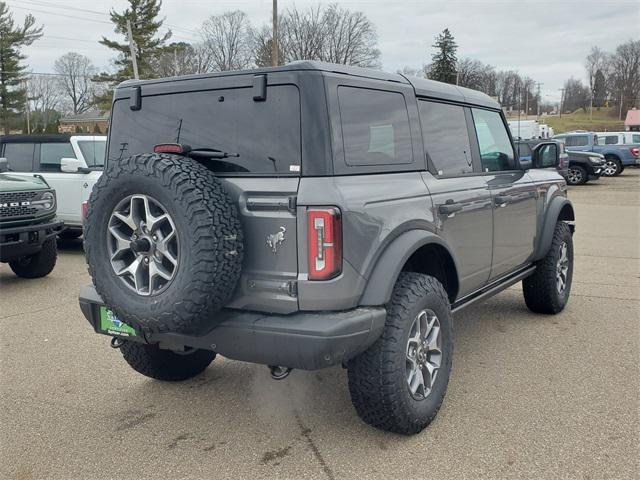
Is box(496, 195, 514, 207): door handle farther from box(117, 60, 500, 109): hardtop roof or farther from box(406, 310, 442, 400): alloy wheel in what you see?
box(406, 310, 442, 400): alloy wheel

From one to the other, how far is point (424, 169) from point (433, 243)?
49 cm

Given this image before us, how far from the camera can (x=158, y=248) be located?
288 cm

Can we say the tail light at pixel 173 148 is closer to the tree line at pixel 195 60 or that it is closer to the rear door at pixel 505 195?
the rear door at pixel 505 195

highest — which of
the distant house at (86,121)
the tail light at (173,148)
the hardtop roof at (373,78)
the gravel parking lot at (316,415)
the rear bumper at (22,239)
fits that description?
the distant house at (86,121)

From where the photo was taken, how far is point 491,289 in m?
4.52

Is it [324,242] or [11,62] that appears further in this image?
[11,62]

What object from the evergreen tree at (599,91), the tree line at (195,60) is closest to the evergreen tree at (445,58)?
the tree line at (195,60)

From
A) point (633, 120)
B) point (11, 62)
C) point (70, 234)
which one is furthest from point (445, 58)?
point (70, 234)

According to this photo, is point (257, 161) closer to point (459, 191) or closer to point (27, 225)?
point (459, 191)

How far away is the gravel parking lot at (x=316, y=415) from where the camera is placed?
3.01 meters

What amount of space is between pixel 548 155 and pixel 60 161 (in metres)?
7.40

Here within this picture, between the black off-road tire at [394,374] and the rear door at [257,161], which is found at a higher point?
the rear door at [257,161]

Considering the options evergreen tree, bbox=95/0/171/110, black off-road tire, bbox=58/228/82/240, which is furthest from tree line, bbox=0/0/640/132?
black off-road tire, bbox=58/228/82/240

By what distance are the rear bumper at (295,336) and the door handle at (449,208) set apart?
34.3 inches
